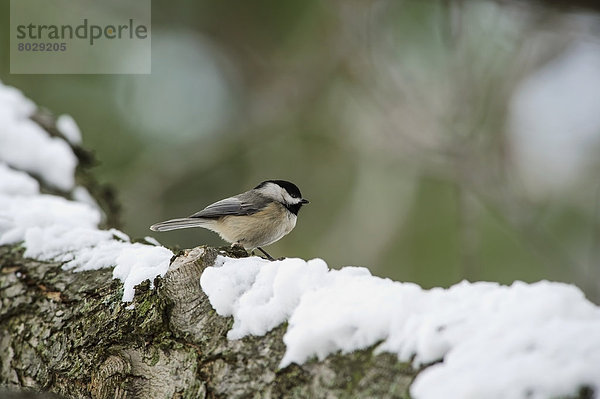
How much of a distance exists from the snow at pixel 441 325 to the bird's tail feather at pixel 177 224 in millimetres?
1698

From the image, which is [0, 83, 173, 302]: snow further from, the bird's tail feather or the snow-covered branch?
the bird's tail feather

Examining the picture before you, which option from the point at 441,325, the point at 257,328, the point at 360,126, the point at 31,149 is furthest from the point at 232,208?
the point at 360,126

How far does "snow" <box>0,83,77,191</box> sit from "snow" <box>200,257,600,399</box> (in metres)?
2.17

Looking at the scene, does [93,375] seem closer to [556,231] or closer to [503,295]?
[503,295]

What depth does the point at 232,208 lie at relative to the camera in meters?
3.50

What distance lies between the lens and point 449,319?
125 cm

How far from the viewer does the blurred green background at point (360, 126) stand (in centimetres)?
477

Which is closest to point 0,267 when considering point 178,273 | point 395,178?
point 178,273

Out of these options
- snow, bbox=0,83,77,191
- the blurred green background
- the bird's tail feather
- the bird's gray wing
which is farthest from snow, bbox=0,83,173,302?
the blurred green background

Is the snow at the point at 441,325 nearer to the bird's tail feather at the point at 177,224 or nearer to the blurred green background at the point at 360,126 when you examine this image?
the bird's tail feather at the point at 177,224

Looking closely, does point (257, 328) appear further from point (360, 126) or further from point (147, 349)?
point (360, 126)

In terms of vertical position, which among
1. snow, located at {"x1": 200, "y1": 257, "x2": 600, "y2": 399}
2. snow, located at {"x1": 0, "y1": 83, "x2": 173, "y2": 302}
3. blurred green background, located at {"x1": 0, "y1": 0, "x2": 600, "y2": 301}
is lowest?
snow, located at {"x1": 200, "y1": 257, "x2": 600, "y2": 399}

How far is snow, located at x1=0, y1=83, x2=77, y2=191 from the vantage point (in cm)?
330

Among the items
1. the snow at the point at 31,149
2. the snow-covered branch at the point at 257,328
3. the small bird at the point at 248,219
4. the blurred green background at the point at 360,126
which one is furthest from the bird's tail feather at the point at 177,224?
the blurred green background at the point at 360,126
